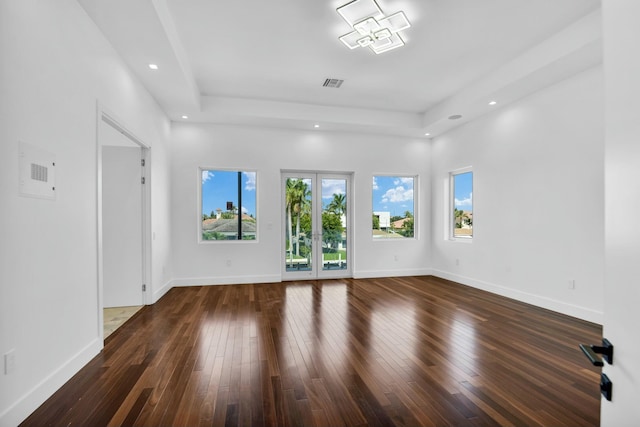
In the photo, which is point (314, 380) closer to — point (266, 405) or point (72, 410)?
point (266, 405)

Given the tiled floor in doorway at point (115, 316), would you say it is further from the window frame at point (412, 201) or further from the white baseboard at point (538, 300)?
the white baseboard at point (538, 300)

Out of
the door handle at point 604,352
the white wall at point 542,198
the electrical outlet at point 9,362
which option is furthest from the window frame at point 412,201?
the door handle at point 604,352

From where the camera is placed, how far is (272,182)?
6.30 meters

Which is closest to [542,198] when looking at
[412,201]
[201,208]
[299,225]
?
[412,201]

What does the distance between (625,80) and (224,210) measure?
20.0 ft

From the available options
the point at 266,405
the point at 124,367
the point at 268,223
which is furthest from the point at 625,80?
the point at 268,223

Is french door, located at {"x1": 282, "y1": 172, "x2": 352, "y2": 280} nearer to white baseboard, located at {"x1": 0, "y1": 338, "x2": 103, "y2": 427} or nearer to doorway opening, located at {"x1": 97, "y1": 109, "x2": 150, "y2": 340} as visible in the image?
doorway opening, located at {"x1": 97, "y1": 109, "x2": 150, "y2": 340}

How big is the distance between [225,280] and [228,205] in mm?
1461

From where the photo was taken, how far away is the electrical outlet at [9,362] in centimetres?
183

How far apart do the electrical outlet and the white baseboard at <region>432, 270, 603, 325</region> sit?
5444mm

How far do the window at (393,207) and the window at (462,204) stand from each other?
35.7 inches

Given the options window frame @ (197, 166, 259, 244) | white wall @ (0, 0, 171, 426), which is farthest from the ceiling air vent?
white wall @ (0, 0, 171, 426)

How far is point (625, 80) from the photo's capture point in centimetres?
74

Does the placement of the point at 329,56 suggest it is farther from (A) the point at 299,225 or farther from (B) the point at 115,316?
(B) the point at 115,316
